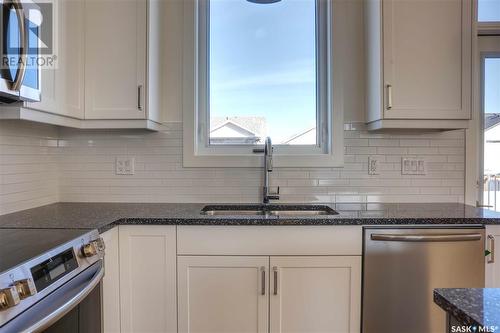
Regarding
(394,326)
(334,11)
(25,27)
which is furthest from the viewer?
(334,11)

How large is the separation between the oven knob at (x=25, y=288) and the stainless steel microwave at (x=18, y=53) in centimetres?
76

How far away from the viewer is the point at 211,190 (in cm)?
223

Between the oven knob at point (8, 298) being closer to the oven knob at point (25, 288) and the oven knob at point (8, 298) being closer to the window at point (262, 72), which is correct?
the oven knob at point (25, 288)

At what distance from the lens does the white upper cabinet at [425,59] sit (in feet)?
6.23

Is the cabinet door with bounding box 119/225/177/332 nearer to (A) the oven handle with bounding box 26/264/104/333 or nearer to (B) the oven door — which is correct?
(B) the oven door

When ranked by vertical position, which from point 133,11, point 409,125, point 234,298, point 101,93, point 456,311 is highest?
point 133,11

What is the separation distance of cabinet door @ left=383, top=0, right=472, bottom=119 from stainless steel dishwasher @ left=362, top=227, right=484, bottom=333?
0.73 m

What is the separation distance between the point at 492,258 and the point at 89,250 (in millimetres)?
1937

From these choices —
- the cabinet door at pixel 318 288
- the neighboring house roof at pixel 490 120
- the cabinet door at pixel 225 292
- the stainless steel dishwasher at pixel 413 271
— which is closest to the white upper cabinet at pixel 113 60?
the cabinet door at pixel 225 292

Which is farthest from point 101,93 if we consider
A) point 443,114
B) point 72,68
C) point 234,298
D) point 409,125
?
point 443,114

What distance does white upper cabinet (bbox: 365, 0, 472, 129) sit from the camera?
1897 mm

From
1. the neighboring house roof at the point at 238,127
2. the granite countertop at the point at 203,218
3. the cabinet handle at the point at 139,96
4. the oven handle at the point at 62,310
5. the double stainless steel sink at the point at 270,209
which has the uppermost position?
the cabinet handle at the point at 139,96

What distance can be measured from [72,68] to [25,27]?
1.71 feet

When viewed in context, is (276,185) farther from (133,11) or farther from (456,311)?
(456,311)
